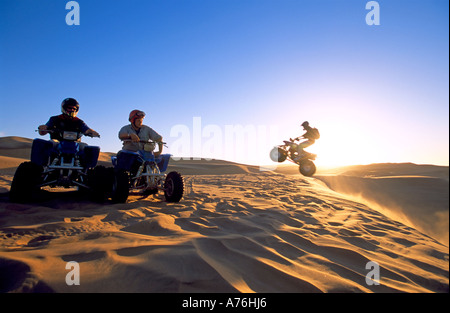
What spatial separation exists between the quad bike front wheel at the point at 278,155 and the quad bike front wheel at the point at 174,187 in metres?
7.94

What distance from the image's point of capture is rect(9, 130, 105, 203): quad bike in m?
3.81

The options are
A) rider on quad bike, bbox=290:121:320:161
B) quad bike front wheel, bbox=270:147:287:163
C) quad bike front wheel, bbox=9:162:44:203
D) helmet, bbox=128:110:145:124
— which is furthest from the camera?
quad bike front wheel, bbox=270:147:287:163

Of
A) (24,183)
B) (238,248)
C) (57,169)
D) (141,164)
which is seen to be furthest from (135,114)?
(238,248)

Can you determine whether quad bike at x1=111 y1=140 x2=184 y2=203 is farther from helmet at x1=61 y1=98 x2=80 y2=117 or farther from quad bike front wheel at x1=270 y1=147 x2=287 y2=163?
quad bike front wheel at x1=270 y1=147 x2=287 y2=163

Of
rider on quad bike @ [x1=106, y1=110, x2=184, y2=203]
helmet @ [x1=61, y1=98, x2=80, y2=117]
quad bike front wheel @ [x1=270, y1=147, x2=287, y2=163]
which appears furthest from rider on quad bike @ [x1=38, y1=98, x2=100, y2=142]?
quad bike front wheel @ [x1=270, y1=147, x2=287, y2=163]

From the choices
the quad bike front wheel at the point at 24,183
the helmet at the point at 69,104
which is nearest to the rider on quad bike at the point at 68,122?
the helmet at the point at 69,104

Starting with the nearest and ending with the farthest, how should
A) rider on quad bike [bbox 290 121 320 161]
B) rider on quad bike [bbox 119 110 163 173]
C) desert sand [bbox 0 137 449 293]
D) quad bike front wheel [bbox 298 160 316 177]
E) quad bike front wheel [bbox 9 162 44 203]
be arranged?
desert sand [bbox 0 137 449 293] → quad bike front wheel [bbox 9 162 44 203] → rider on quad bike [bbox 119 110 163 173] → rider on quad bike [bbox 290 121 320 161] → quad bike front wheel [bbox 298 160 316 177]

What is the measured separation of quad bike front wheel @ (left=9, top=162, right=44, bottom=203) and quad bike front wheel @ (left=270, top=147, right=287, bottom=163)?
9.89 metres

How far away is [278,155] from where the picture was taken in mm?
12117

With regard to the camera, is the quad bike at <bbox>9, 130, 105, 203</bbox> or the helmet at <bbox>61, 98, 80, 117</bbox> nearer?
the quad bike at <bbox>9, 130, 105, 203</bbox>

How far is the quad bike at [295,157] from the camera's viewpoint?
11.6 meters

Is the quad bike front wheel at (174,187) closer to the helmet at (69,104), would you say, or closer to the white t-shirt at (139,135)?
the white t-shirt at (139,135)

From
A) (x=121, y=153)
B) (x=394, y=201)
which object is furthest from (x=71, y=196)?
(x=394, y=201)
